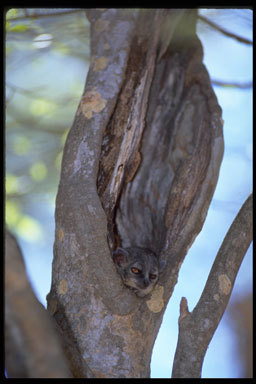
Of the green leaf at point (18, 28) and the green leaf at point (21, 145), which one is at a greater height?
the green leaf at point (18, 28)

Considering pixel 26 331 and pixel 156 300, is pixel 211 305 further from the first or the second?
pixel 26 331

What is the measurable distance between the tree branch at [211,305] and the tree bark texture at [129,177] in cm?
27

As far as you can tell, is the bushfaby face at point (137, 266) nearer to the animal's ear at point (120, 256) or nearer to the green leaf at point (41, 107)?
the animal's ear at point (120, 256)

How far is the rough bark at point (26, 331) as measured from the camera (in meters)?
1.98

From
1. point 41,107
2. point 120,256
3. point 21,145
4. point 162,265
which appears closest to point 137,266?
point 120,256

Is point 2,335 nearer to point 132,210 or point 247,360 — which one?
point 247,360

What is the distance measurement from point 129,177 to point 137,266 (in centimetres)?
78

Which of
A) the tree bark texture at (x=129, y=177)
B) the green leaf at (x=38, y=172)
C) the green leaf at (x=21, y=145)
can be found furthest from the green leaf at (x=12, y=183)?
the tree bark texture at (x=129, y=177)

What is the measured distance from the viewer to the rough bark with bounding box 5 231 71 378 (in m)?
1.98

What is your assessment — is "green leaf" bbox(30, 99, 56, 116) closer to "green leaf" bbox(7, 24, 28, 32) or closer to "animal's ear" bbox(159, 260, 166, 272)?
"green leaf" bbox(7, 24, 28, 32)

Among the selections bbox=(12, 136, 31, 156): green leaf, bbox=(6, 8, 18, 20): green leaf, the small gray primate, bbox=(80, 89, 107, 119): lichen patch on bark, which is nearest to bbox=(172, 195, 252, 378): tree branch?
the small gray primate

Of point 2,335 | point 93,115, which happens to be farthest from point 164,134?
point 2,335

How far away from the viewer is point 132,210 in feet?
13.5

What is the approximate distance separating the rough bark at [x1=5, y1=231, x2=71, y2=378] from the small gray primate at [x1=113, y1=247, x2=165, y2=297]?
162 cm
